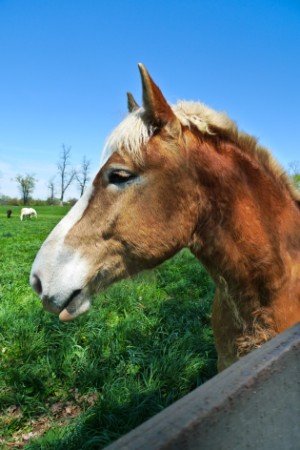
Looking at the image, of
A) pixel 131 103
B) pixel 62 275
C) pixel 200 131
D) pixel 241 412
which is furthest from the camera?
pixel 131 103

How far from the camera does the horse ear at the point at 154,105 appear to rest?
1998 mm

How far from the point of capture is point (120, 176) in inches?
84.7

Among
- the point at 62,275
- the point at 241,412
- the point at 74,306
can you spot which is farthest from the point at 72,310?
the point at 241,412

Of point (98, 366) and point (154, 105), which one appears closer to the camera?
point (154, 105)

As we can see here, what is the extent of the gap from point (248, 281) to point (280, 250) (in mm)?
285

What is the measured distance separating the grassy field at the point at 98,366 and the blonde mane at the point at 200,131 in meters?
0.87

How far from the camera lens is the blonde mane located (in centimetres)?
213

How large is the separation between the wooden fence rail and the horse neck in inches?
43.3

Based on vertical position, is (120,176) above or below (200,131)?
below

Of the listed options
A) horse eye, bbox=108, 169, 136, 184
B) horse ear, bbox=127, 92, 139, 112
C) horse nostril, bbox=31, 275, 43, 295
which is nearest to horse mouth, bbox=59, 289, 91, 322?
horse nostril, bbox=31, 275, 43, 295

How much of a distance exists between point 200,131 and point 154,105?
1.16 ft

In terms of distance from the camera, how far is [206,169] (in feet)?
7.23

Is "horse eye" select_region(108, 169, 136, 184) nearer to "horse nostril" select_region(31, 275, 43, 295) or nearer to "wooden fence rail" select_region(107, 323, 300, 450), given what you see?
"horse nostril" select_region(31, 275, 43, 295)

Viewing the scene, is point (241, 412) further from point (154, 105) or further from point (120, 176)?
point (154, 105)
